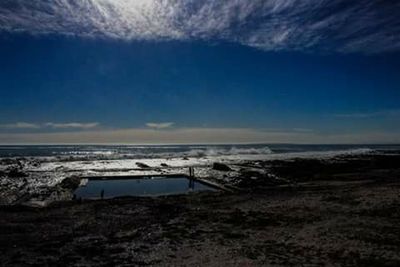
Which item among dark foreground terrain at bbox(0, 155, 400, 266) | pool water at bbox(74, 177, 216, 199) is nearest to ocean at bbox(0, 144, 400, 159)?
pool water at bbox(74, 177, 216, 199)

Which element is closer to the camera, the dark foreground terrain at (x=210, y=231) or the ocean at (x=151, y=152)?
the dark foreground terrain at (x=210, y=231)

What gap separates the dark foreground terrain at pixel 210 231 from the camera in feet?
38.2

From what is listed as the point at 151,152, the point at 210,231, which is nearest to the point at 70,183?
the point at 210,231

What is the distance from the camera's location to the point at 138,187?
31.9 metres

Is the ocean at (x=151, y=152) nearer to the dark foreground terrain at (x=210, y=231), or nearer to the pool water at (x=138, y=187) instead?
the pool water at (x=138, y=187)

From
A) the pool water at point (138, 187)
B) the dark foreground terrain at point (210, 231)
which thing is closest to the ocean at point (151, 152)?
the pool water at point (138, 187)

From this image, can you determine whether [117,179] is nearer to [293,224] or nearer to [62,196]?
[62,196]

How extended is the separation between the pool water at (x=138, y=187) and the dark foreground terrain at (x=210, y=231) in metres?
5.70

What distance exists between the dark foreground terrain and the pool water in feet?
18.7

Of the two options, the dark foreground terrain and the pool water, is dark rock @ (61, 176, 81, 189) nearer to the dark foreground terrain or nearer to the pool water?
the pool water

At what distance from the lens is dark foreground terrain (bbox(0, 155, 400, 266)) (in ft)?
38.2

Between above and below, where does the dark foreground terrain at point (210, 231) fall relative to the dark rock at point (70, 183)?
below

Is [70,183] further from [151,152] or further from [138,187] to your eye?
[151,152]

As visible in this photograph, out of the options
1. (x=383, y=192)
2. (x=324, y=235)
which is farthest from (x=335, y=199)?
(x=324, y=235)
